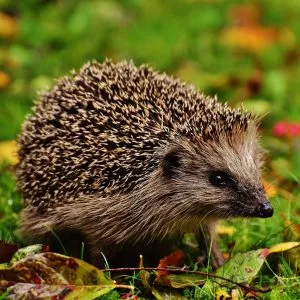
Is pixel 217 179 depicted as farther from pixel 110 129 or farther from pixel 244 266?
pixel 110 129

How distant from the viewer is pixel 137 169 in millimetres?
3582

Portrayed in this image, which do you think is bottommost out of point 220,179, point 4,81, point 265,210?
point 265,210

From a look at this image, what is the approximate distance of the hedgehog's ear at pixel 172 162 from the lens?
3.58m

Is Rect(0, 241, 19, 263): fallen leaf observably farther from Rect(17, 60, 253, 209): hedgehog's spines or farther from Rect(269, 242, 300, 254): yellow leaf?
Rect(269, 242, 300, 254): yellow leaf

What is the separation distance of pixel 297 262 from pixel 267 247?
0.98 feet

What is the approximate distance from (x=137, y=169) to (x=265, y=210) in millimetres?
614

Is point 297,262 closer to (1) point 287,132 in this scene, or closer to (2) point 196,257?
(2) point 196,257

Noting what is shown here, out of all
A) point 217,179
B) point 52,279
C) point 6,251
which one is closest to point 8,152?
point 6,251

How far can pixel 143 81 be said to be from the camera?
12.7ft

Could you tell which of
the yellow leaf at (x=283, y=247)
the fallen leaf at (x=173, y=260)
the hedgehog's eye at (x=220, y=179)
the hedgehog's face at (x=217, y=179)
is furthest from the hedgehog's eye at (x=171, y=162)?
the yellow leaf at (x=283, y=247)

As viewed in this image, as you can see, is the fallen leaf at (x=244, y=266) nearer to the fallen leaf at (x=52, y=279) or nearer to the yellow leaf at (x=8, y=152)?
the fallen leaf at (x=52, y=279)

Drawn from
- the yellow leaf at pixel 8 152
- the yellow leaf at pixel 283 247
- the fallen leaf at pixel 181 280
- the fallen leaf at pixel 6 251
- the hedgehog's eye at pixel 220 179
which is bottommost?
the fallen leaf at pixel 181 280

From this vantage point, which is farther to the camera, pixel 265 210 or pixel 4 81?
pixel 4 81

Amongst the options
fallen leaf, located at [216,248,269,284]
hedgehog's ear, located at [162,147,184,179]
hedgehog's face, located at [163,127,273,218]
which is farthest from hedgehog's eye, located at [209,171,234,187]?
fallen leaf, located at [216,248,269,284]
